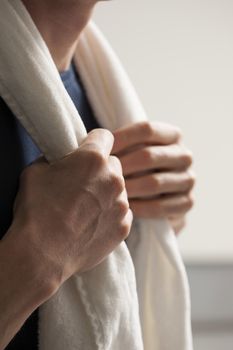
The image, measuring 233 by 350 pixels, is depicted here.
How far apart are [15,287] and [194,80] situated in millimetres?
607

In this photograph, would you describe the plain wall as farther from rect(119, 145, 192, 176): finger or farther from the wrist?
the wrist

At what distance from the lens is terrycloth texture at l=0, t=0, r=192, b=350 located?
0.61 metres

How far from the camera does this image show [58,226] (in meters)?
0.59

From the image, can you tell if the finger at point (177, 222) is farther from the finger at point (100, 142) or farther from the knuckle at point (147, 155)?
the finger at point (100, 142)

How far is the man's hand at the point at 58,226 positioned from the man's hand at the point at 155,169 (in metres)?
0.11

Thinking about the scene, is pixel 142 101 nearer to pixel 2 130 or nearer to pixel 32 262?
pixel 2 130

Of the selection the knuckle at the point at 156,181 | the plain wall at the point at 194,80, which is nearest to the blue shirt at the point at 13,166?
the knuckle at the point at 156,181

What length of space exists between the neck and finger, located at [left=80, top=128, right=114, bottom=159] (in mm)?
147

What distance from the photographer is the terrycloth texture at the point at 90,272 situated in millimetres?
615

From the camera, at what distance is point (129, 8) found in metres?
1.04

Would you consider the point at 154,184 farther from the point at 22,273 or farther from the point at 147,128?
the point at 22,273

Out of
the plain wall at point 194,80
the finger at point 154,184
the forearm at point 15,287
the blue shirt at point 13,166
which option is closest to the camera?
the forearm at point 15,287

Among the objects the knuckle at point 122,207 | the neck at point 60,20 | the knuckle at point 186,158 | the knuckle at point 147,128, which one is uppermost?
the neck at point 60,20

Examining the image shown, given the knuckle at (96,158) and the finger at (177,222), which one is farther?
the finger at (177,222)
